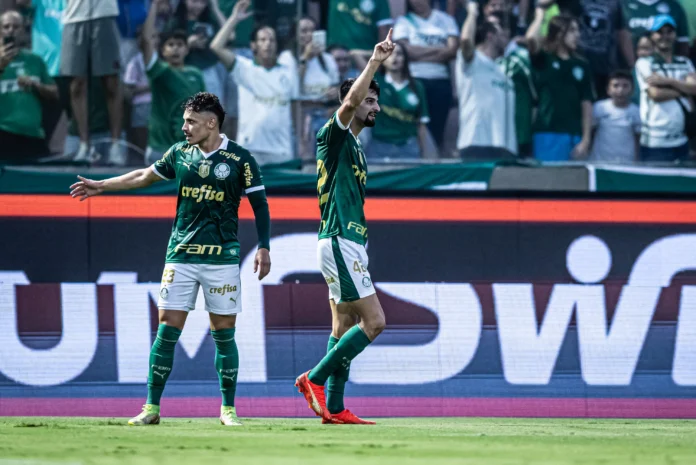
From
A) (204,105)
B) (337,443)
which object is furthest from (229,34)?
(337,443)

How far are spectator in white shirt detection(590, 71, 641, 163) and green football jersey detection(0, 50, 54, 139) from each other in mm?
6757

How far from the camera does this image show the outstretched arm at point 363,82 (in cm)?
718

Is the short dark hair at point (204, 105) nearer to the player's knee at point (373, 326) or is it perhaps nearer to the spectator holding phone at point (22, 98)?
the player's knee at point (373, 326)

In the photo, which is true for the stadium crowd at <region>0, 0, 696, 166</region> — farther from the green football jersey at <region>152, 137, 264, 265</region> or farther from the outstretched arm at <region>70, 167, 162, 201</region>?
the green football jersey at <region>152, 137, 264, 265</region>

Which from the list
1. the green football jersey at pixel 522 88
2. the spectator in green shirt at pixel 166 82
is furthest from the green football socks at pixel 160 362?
the green football jersey at pixel 522 88

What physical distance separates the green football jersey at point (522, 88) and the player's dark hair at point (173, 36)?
3881 millimetres

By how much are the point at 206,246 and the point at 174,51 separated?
6848 mm

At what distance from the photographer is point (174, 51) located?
1395 cm

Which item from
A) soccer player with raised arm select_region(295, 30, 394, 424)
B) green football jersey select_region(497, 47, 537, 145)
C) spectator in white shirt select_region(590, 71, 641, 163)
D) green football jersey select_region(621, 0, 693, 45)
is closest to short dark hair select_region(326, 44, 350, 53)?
green football jersey select_region(497, 47, 537, 145)

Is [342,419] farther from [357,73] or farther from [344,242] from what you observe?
[357,73]

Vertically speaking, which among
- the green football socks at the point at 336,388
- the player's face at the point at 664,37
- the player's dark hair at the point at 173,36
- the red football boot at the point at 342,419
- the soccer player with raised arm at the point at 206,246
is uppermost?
the player's dark hair at the point at 173,36

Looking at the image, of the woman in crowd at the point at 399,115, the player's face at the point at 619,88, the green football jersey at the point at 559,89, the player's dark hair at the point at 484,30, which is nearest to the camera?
the woman in crowd at the point at 399,115

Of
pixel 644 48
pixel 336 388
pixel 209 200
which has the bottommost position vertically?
pixel 336 388

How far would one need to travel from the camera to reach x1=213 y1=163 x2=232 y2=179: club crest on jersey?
7.58 metres
